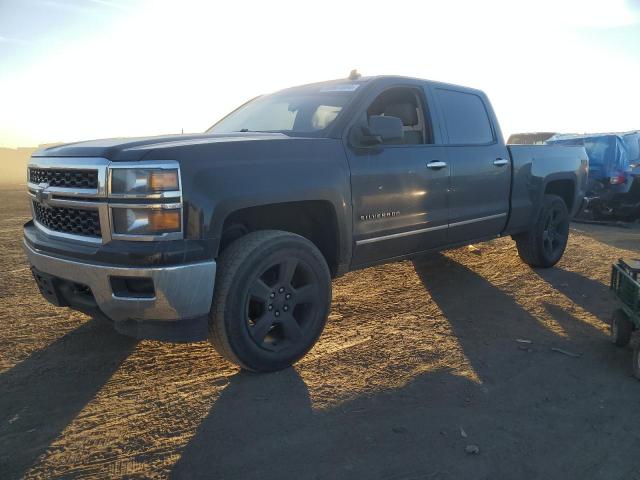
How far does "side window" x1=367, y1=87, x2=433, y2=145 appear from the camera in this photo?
4.17m

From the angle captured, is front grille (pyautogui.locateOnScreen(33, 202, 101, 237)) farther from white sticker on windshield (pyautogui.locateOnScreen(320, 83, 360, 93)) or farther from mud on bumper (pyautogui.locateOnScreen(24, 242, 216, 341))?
white sticker on windshield (pyautogui.locateOnScreen(320, 83, 360, 93))

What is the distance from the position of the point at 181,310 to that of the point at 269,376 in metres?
0.77

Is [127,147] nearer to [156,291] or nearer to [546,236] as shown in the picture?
[156,291]

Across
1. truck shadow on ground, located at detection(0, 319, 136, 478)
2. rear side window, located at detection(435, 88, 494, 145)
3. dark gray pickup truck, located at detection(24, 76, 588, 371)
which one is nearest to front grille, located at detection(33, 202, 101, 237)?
dark gray pickup truck, located at detection(24, 76, 588, 371)

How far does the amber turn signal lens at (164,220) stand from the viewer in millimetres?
2617

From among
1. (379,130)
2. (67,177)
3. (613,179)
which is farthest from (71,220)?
(613,179)

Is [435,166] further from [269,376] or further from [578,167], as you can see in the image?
[578,167]

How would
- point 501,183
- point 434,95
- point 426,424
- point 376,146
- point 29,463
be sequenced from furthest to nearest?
point 501,183
point 434,95
point 376,146
point 426,424
point 29,463

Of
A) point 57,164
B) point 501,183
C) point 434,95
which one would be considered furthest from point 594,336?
point 57,164

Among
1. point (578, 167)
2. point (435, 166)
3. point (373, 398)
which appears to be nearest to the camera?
point (373, 398)

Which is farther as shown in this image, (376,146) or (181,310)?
(376,146)

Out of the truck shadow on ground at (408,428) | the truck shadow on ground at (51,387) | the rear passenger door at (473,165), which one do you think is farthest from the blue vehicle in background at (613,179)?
the truck shadow on ground at (51,387)

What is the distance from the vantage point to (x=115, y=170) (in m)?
2.62

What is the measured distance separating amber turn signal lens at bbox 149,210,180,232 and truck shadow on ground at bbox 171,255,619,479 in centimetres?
Result: 103
